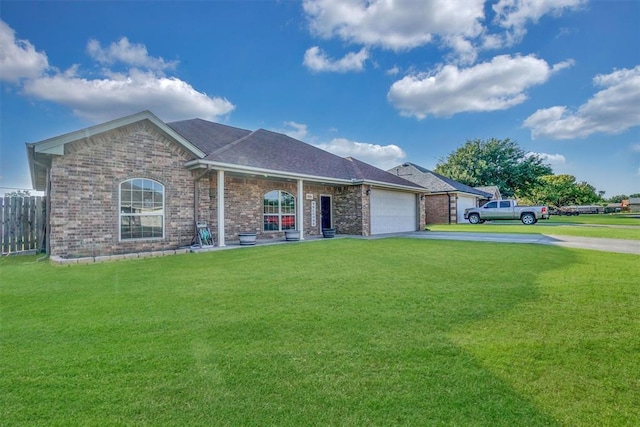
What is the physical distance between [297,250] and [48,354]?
7.19 meters

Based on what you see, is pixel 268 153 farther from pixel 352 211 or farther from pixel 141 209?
pixel 141 209

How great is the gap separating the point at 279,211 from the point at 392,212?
7.09m

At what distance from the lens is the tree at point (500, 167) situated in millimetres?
39344

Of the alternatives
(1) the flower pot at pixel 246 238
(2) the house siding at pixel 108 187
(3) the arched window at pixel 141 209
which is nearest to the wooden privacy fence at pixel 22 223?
(2) the house siding at pixel 108 187

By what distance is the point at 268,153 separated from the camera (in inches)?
552

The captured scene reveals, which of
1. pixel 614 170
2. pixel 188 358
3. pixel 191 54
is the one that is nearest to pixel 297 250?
pixel 188 358

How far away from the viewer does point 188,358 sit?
2.83 m

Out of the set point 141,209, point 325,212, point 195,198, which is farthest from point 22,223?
point 325,212

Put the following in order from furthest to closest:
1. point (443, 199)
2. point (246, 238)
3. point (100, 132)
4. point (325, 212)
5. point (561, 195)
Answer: point (561, 195)
point (443, 199)
point (325, 212)
point (246, 238)
point (100, 132)

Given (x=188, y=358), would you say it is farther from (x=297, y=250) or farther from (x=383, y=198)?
(x=383, y=198)

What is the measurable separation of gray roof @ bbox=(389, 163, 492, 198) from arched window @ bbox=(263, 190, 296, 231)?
1500cm

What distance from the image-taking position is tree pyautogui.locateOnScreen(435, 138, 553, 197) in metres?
39.3

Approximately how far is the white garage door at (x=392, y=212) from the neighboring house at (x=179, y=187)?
0.69ft

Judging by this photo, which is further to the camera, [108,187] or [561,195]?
[561,195]
